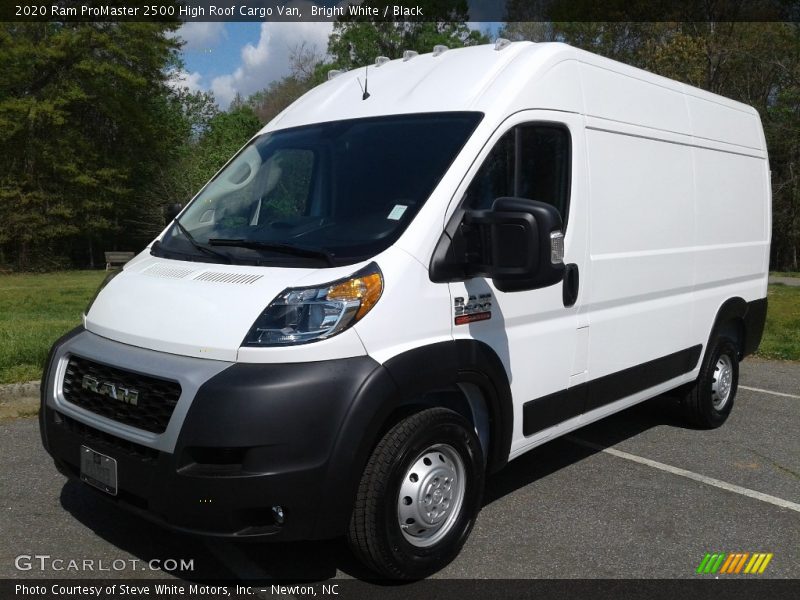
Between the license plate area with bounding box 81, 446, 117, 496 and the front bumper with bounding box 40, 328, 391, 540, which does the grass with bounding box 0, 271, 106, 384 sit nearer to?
the license plate area with bounding box 81, 446, 117, 496

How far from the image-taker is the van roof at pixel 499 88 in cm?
407

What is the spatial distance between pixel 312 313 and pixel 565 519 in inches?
81.2

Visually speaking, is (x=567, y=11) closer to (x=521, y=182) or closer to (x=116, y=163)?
(x=116, y=163)

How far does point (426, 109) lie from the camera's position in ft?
13.5

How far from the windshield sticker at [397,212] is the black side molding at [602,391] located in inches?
49.4

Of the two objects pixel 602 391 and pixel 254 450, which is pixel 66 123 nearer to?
pixel 602 391

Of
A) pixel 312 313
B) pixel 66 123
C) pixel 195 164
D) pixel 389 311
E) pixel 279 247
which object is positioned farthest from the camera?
pixel 195 164

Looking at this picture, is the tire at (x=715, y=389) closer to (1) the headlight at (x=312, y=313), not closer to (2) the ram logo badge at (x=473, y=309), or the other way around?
(2) the ram logo badge at (x=473, y=309)

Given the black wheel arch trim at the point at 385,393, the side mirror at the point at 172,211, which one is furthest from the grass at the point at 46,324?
the black wheel arch trim at the point at 385,393

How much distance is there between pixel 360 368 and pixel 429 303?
19.3 inches

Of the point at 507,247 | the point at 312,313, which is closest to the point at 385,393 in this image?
the point at 312,313

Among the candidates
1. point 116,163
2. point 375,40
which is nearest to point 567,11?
point 375,40

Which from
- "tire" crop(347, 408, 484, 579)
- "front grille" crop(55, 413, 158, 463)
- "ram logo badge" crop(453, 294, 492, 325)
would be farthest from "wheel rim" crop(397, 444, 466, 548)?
"front grille" crop(55, 413, 158, 463)

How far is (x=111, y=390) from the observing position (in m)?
3.45
